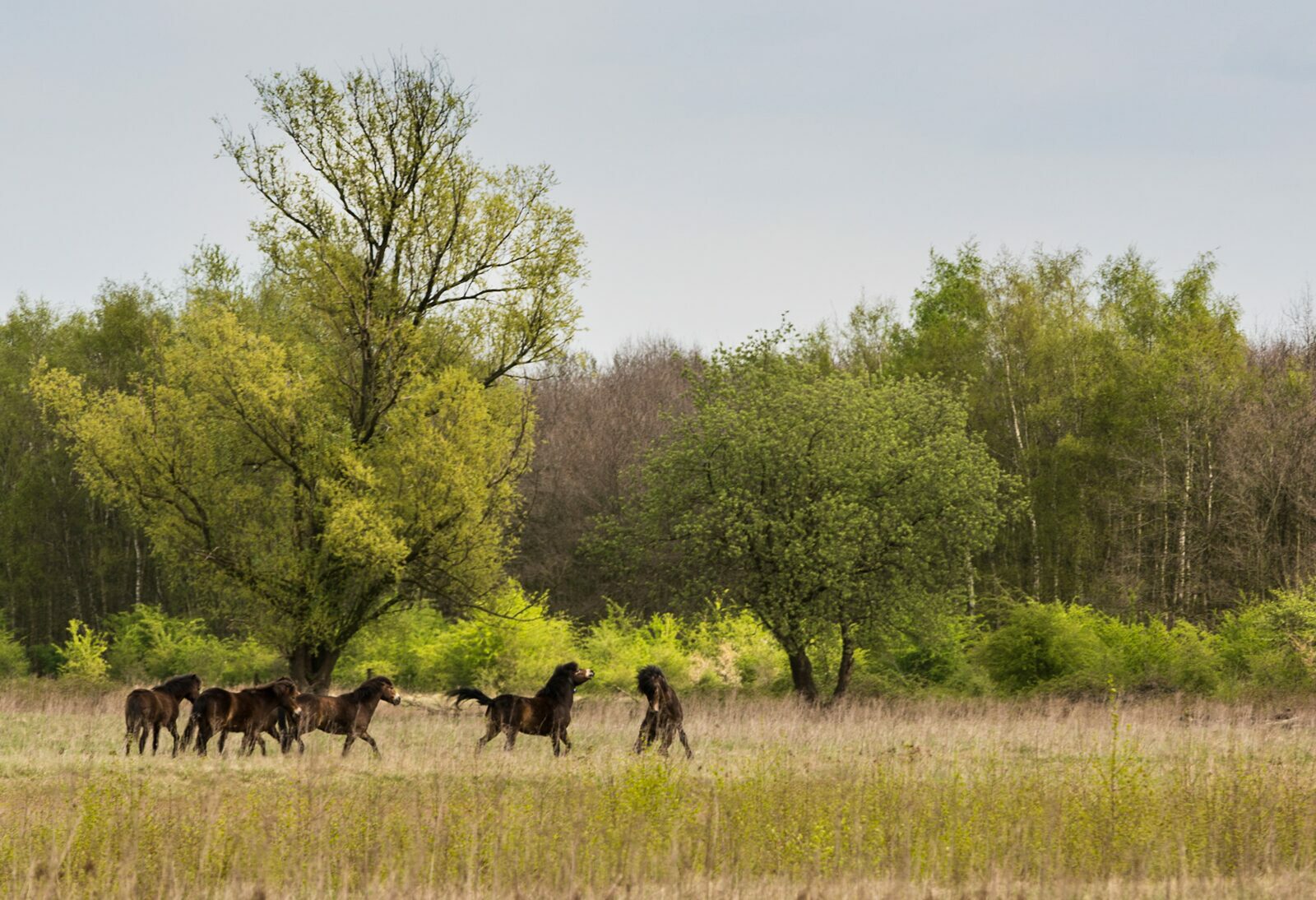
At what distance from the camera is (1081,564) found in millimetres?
47625

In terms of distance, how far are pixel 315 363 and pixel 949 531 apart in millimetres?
13322

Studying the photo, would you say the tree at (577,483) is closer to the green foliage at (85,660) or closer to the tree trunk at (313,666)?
the green foliage at (85,660)

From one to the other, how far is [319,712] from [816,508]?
39.2 ft

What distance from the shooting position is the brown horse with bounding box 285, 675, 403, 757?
655 inches

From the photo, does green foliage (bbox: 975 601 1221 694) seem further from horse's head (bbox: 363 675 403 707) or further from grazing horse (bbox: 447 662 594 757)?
horse's head (bbox: 363 675 403 707)

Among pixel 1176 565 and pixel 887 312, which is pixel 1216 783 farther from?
pixel 887 312

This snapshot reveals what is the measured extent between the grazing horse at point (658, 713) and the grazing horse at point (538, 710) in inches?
37.2

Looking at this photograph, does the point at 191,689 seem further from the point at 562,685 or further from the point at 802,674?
the point at 802,674

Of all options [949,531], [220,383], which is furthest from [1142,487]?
[220,383]

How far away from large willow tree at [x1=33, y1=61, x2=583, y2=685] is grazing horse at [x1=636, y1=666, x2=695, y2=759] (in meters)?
9.23

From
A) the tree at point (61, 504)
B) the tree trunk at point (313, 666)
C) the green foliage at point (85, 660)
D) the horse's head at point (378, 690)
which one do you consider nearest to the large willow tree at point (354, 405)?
the tree trunk at point (313, 666)

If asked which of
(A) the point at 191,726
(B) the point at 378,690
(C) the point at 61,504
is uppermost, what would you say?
(C) the point at 61,504

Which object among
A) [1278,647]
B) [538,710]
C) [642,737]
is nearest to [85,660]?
[538,710]

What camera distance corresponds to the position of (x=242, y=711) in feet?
53.6
